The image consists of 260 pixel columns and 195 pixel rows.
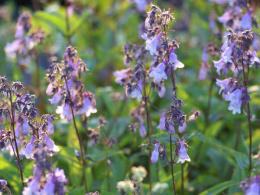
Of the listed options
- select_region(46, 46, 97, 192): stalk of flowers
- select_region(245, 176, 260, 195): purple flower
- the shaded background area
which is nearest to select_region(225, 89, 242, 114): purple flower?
the shaded background area

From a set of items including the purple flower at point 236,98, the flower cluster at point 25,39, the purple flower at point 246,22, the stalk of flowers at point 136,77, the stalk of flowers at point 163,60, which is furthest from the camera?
the flower cluster at point 25,39

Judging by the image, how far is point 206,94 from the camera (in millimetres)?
4758

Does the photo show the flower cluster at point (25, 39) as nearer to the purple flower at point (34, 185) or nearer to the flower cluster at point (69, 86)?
the flower cluster at point (69, 86)

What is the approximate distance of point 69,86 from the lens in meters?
2.70

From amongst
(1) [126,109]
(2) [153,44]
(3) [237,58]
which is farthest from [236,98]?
(1) [126,109]

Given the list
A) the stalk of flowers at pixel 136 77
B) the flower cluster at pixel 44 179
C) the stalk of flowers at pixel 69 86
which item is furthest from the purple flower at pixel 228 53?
the flower cluster at pixel 44 179

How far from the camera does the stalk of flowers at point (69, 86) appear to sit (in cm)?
257

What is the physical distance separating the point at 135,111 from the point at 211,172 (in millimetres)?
1544

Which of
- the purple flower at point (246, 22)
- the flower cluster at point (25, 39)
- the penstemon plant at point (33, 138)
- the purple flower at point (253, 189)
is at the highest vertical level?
the flower cluster at point (25, 39)

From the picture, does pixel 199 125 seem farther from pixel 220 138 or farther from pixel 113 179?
pixel 113 179

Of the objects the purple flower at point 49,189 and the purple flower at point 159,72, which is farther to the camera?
the purple flower at point 159,72

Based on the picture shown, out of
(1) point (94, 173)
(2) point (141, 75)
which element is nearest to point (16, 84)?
(2) point (141, 75)

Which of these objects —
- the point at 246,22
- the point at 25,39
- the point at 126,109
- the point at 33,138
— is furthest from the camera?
the point at 126,109

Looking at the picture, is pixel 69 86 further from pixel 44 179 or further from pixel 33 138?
pixel 44 179
